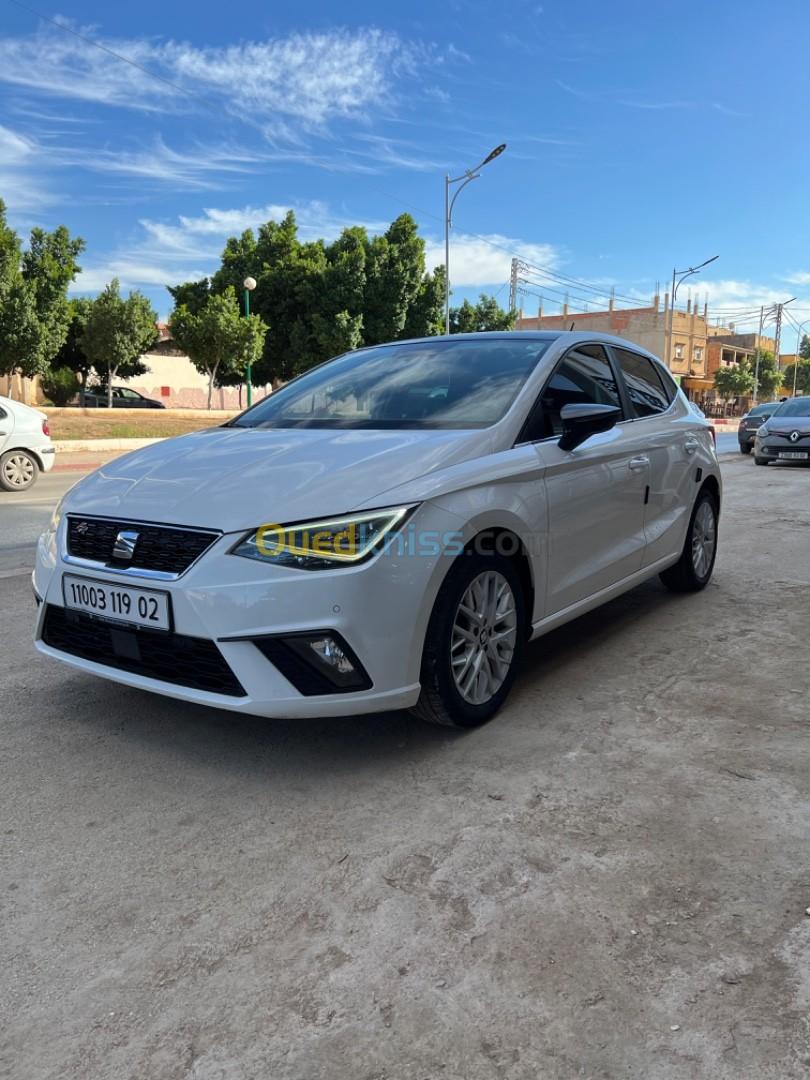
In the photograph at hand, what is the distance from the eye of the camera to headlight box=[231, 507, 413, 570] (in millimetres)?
2650

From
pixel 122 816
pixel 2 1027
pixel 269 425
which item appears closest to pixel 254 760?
pixel 122 816

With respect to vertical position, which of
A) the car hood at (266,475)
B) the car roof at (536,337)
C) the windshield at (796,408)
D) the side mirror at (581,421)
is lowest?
the car hood at (266,475)

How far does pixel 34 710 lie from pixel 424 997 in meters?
2.25

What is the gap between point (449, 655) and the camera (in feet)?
9.67

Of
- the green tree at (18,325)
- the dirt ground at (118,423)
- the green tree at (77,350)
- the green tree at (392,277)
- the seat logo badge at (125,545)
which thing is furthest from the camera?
the green tree at (392,277)

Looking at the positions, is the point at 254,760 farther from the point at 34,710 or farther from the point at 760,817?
the point at 760,817

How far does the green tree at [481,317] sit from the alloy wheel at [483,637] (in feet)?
155

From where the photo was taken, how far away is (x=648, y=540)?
4.52 meters

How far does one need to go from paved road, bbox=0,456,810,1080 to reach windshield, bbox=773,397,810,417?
49.4 ft

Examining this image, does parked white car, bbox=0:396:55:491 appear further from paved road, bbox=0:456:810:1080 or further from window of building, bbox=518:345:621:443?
window of building, bbox=518:345:621:443

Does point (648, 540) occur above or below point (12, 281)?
below

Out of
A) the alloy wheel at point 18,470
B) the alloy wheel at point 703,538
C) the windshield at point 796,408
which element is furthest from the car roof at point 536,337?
the windshield at point 796,408

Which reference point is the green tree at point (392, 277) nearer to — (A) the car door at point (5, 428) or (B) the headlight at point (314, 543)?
(A) the car door at point (5, 428)

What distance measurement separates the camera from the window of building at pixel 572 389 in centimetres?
358
